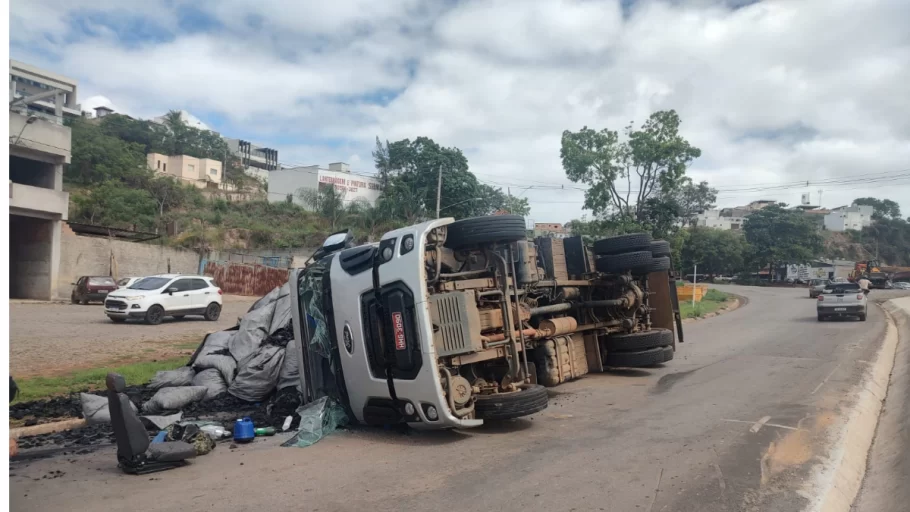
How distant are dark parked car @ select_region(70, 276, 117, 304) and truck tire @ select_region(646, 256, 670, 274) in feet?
83.6

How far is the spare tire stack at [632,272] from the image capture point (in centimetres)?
1018

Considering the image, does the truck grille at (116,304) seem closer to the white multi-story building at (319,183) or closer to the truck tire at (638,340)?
the truck tire at (638,340)

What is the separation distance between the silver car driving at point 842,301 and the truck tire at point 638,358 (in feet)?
47.5

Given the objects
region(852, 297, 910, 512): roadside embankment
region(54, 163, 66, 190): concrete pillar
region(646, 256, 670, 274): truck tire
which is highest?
region(54, 163, 66, 190): concrete pillar

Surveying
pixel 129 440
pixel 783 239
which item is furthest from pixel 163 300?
pixel 783 239

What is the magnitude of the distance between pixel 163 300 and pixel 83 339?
559 cm

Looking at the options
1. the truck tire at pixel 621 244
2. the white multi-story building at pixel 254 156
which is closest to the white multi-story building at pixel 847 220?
the white multi-story building at pixel 254 156

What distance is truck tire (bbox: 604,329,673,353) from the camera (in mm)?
10305

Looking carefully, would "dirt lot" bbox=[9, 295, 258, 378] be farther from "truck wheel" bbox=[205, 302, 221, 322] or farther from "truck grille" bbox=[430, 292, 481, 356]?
"truck grille" bbox=[430, 292, 481, 356]

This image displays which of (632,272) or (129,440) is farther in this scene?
(632,272)

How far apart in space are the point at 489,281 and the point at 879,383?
692cm

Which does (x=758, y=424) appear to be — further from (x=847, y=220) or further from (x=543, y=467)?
(x=847, y=220)

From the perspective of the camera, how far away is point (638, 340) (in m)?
10.3

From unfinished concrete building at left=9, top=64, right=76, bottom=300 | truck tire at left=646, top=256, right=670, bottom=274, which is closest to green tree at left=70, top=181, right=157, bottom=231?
unfinished concrete building at left=9, top=64, right=76, bottom=300
